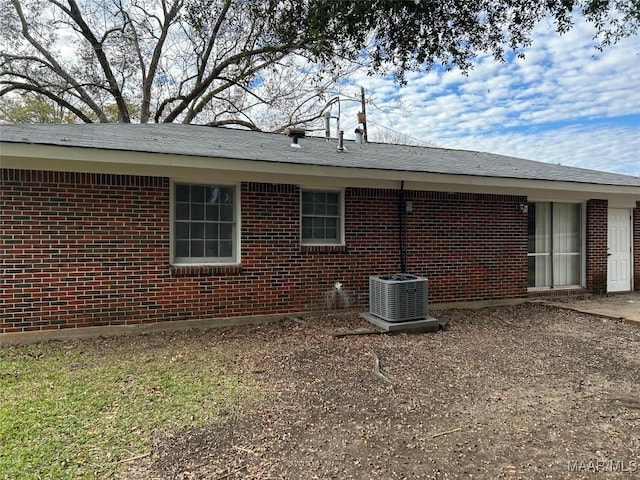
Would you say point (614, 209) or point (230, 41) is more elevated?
point (230, 41)

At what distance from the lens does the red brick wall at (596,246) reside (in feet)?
30.8

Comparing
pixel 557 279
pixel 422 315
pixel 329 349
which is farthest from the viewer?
pixel 557 279

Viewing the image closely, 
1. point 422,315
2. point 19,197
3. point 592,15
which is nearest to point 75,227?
point 19,197

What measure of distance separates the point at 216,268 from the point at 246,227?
0.82 metres

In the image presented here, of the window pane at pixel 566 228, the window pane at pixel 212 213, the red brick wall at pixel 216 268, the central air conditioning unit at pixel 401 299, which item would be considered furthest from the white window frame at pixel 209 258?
the window pane at pixel 566 228

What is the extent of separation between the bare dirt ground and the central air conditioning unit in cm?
37

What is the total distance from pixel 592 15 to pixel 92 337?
7.42 metres

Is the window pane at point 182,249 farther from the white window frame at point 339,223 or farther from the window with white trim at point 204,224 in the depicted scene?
the white window frame at point 339,223

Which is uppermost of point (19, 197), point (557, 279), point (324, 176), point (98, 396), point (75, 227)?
point (324, 176)

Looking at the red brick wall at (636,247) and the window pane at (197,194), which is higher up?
the window pane at (197,194)

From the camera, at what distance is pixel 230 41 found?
53.6 feet

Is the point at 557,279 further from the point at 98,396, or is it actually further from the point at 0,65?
the point at 0,65

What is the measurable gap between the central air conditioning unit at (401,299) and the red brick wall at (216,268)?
1017mm

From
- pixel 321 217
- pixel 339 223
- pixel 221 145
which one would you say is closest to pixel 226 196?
pixel 221 145
